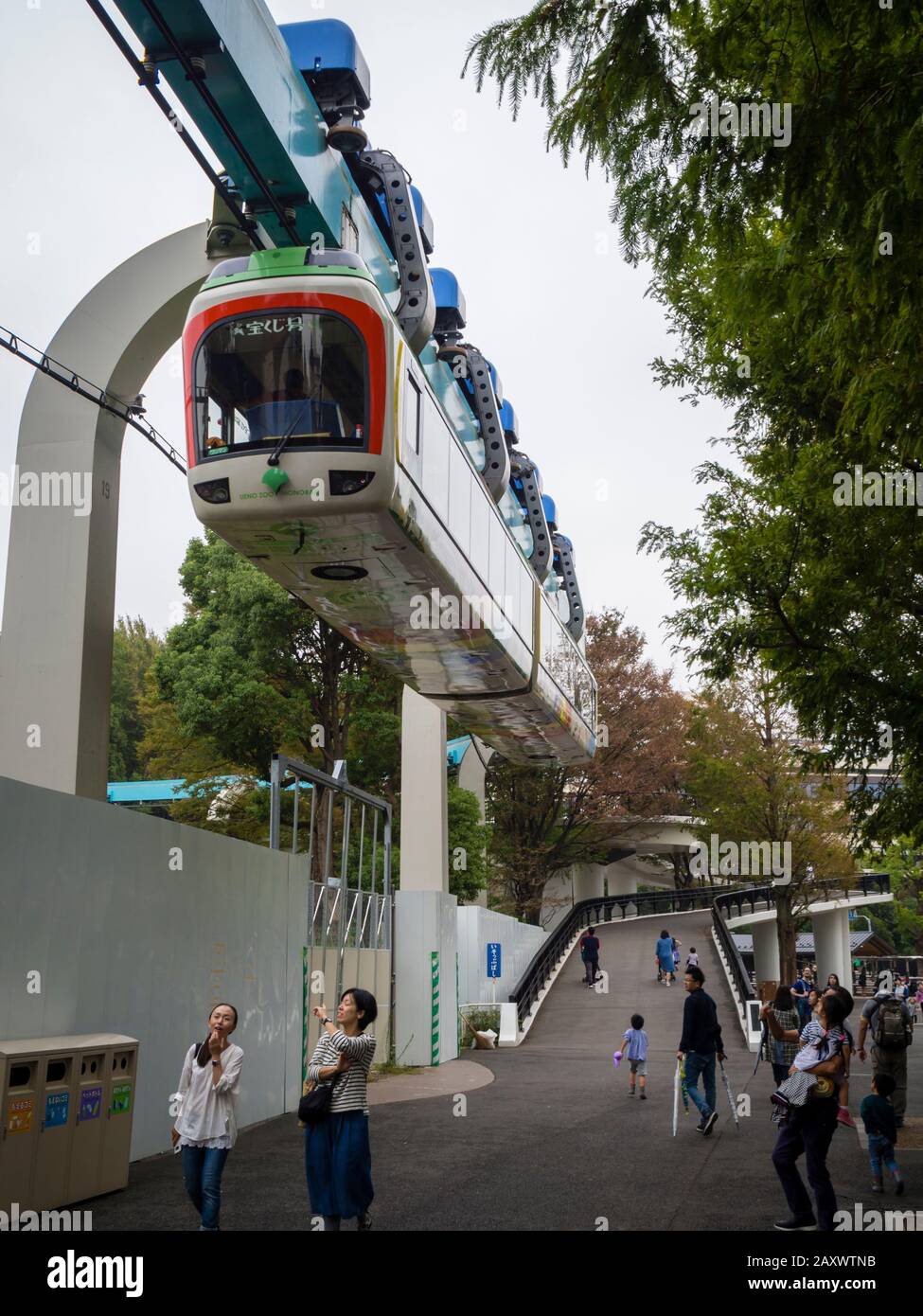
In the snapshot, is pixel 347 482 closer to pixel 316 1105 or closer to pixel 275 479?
pixel 275 479

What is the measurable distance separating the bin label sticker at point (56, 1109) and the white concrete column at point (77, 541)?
389cm

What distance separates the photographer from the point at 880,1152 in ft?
32.2

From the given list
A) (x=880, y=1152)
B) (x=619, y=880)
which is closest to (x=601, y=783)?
(x=619, y=880)

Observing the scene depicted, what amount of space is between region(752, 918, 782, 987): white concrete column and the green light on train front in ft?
147

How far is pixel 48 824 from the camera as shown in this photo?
984 centimetres

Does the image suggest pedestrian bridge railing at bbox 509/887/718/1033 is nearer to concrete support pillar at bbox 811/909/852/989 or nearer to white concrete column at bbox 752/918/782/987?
white concrete column at bbox 752/918/782/987

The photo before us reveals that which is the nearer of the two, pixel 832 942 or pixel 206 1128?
pixel 206 1128

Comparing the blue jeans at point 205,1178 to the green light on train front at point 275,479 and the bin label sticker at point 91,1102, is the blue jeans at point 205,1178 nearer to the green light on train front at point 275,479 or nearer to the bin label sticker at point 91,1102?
the bin label sticker at point 91,1102

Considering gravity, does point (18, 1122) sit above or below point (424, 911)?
below

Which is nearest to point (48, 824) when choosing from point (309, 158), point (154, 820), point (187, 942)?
point (154, 820)

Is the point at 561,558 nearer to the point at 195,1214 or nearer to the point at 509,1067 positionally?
the point at 509,1067

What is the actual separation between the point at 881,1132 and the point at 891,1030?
2635 millimetres

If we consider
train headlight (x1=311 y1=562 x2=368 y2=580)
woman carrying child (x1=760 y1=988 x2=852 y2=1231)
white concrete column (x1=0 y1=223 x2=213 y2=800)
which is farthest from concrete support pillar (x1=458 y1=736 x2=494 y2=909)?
woman carrying child (x1=760 y1=988 x2=852 y2=1231)

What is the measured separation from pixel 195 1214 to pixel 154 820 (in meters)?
3.94
